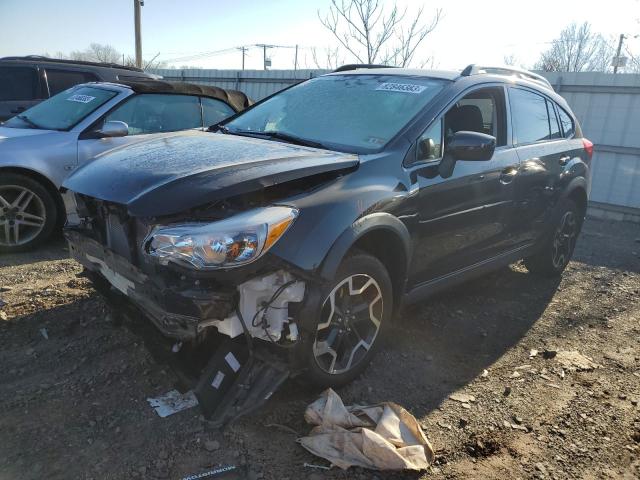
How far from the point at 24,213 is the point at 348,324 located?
12.3ft

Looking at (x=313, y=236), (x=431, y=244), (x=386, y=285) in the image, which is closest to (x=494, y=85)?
(x=431, y=244)

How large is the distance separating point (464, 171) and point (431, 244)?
1.91 ft

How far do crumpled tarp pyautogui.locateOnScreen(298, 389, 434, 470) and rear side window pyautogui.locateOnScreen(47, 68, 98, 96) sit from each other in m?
→ 6.73

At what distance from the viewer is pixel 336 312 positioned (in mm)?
2934

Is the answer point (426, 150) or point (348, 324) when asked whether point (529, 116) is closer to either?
point (426, 150)

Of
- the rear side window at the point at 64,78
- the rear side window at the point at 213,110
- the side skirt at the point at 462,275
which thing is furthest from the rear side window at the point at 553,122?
the rear side window at the point at 64,78

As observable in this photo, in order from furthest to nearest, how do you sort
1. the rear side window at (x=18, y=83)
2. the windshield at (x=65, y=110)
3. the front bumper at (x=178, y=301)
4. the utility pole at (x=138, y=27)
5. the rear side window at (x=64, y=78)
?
the utility pole at (x=138, y=27), the rear side window at (x=64, y=78), the rear side window at (x=18, y=83), the windshield at (x=65, y=110), the front bumper at (x=178, y=301)

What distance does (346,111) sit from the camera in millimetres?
3678

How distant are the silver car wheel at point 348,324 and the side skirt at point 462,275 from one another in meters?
0.39

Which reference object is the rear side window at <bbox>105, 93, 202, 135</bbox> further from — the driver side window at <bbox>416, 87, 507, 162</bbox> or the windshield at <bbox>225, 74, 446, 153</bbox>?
the driver side window at <bbox>416, 87, 507, 162</bbox>

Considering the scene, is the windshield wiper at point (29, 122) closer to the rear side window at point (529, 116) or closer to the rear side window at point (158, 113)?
the rear side window at point (158, 113)

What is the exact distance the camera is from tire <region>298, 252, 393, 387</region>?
9.18 feet

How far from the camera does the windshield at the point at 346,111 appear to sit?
3422 mm

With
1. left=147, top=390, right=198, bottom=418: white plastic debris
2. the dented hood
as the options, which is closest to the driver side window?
the dented hood
